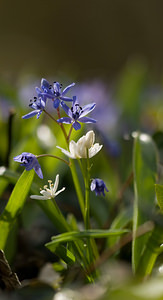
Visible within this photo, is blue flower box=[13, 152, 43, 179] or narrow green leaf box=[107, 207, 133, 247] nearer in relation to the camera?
blue flower box=[13, 152, 43, 179]

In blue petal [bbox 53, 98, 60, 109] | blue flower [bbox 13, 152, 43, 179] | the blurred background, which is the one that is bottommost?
blue flower [bbox 13, 152, 43, 179]

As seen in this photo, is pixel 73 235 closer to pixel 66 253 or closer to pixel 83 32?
pixel 66 253

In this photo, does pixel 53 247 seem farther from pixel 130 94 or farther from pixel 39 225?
pixel 130 94

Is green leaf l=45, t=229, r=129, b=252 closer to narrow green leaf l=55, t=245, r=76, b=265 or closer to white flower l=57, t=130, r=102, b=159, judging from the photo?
narrow green leaf l=55, t=245, r=76, b=265

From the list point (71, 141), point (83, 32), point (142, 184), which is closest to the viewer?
point (71, 141)

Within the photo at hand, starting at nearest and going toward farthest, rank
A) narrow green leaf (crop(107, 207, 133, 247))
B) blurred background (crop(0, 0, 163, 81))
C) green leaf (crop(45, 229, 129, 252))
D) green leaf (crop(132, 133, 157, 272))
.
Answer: green leaf (crop(45, 229, 129, 252)) → green leaf (crop(132, 133, 157, 272)) → narrow green leaf (crop(107, 207, 133, 247)) → blurred background (crop(0, 0, 163, 81))

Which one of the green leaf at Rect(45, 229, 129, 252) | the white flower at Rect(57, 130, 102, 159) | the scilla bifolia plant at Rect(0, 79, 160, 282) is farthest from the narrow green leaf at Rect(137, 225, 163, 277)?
the white flower at Rect(57, 130, 102, 159)

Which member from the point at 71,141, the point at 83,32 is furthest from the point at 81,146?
the point at 83,32
